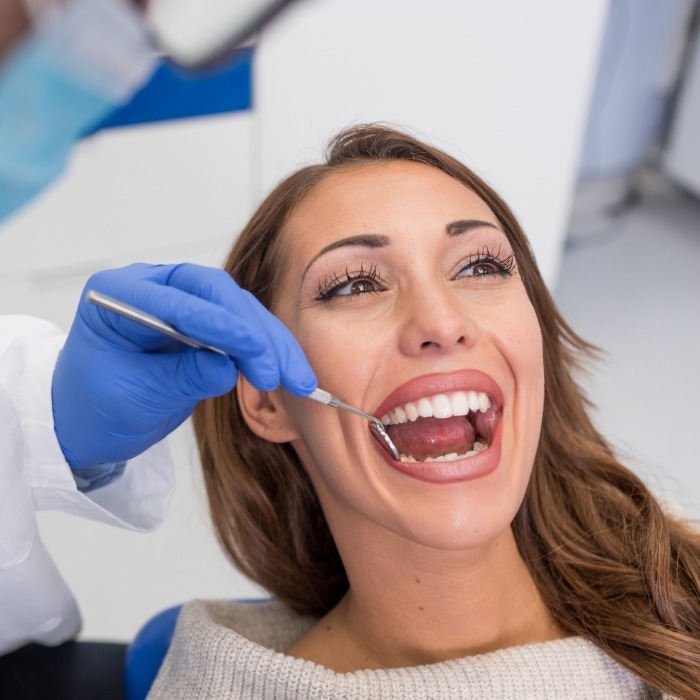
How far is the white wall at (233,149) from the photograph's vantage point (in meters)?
2.21

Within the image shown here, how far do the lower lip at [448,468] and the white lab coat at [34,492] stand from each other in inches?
17.1

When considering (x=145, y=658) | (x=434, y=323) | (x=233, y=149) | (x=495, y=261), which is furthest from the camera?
(x=233, y=149)

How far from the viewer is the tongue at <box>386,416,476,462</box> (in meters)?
1.27

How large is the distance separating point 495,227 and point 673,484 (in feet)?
4.43

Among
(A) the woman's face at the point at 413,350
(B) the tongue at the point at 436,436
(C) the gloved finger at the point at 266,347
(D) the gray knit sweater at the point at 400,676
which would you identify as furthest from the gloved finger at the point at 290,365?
(D) the gray knit sweater at the point at 400,676

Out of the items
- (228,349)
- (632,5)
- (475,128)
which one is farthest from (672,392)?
→ (228,349)

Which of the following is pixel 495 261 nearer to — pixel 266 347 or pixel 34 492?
pixel 266 347

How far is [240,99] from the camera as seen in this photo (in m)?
2.23

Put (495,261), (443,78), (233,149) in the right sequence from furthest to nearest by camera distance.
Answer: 1. (443,78)
2. (233,149)
3. (495,261)

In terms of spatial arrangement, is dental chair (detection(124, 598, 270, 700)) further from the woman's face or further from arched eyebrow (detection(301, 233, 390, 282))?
arched eyebrow (detection(301, 233, 390, 282))

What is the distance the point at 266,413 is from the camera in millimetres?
1335

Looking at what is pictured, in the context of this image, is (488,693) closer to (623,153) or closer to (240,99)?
(240,99)

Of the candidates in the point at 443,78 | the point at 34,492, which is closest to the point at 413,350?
the point at 34,492

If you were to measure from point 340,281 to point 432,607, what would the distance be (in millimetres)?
407
